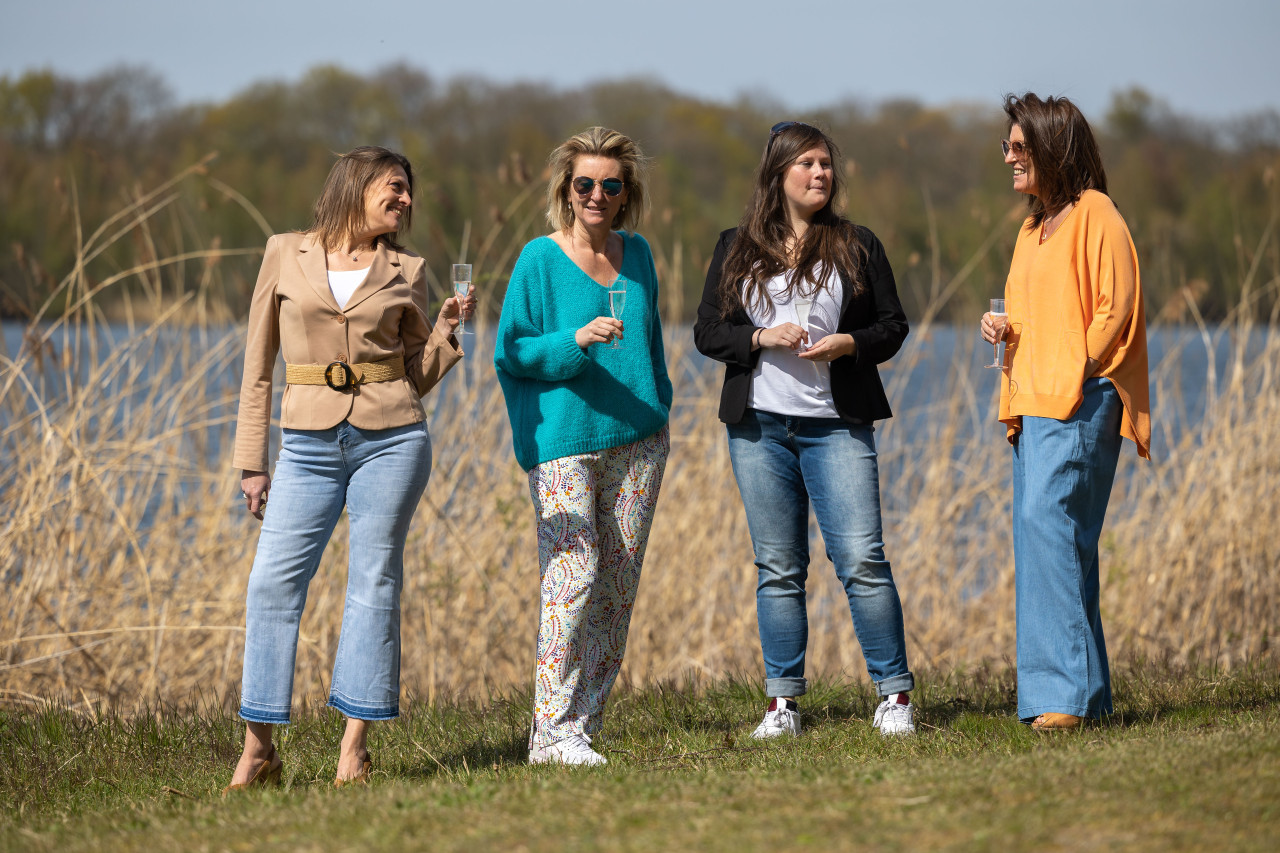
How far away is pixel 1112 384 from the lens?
128 inches

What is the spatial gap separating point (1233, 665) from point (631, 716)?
227 centimetres

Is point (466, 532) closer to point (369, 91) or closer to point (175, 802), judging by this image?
point (175, 802)

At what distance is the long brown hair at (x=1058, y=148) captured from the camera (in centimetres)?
330

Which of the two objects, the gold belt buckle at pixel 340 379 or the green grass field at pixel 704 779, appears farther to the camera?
the gold belt buckle at pixel 340 379

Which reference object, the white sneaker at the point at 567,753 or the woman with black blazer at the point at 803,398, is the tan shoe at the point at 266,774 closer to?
the white sneaker at the point at 567,753

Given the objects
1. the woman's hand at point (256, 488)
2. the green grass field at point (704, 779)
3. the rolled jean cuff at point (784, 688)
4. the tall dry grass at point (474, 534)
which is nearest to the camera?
the green grass field at point (704, 779)

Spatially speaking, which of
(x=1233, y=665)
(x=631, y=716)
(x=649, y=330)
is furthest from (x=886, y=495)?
(x=649, y=330)

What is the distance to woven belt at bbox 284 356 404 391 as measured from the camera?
3.01 metres

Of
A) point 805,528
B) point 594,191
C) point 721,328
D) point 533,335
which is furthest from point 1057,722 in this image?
point 594,191

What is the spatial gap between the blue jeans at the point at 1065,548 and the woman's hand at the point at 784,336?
0.67 metres

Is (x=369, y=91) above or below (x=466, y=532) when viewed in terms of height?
above

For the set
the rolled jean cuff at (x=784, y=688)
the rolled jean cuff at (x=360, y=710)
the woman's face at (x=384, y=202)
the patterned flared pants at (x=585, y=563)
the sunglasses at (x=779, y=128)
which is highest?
the sunglasses at (x=779, y=128)

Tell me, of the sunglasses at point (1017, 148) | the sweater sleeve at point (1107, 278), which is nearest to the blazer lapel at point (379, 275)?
the sunglasses at point (1017, 148)

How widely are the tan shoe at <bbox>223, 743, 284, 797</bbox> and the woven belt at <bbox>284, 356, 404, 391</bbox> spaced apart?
0.93 meters
